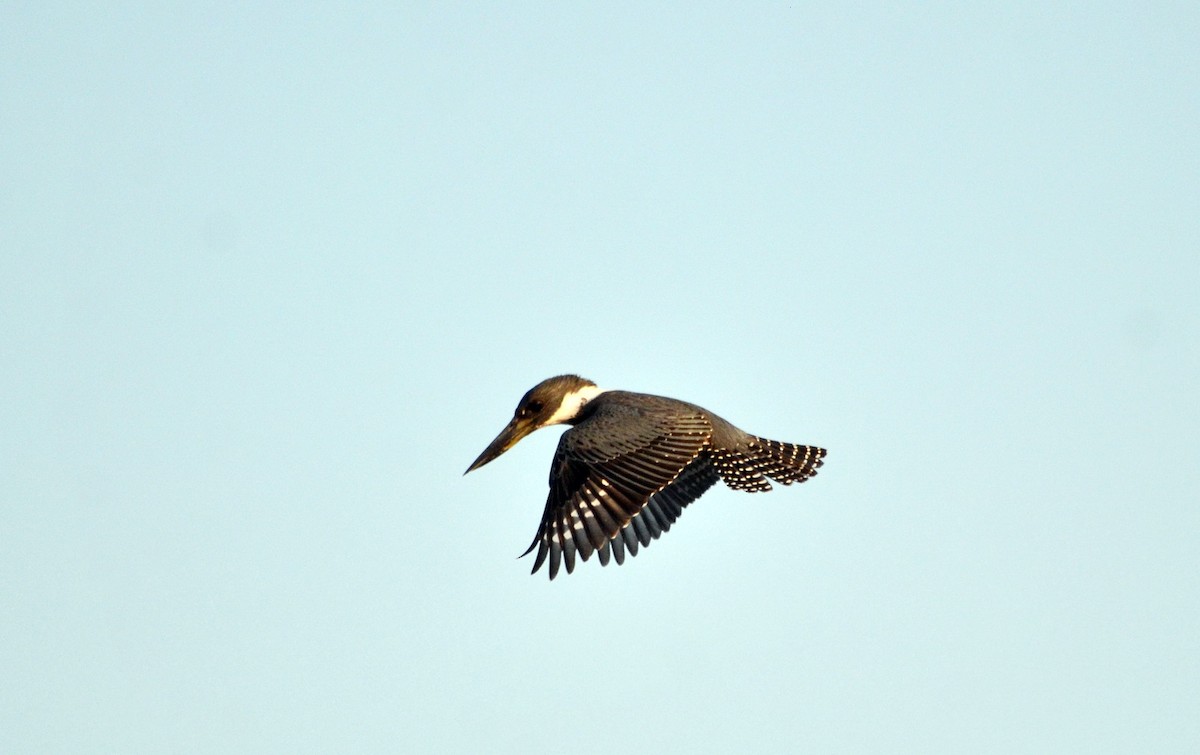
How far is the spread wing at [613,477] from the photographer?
16125 mm

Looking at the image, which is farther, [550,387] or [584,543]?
[550,387]

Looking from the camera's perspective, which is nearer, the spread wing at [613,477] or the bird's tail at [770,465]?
the spread wing at [613,477]

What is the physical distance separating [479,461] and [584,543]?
7.41 ft

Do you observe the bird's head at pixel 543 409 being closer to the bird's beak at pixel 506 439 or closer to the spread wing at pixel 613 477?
the bird's beak at pixel 506 439

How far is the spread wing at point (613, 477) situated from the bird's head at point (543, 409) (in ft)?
2.77

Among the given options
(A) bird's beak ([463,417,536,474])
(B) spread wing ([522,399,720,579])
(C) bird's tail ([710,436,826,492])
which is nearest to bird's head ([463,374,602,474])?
(A) bird's beak ([463,417,536,474])

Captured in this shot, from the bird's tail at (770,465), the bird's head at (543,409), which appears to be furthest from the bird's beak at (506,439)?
the bird's tail at (770,465)

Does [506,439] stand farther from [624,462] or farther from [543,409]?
[624,462]

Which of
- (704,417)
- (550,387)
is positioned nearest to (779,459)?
(704,417)

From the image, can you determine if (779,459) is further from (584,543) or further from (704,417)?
(584,543)

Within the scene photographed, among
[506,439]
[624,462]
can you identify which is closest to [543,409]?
[506,439]

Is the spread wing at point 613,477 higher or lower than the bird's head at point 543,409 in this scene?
lower

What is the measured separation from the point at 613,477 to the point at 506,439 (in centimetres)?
207

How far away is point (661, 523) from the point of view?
56.9 ft
